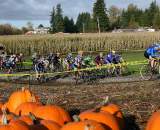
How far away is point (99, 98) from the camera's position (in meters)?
11.2

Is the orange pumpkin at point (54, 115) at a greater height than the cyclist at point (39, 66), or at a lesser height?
greater

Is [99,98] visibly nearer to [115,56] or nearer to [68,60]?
[115,56]

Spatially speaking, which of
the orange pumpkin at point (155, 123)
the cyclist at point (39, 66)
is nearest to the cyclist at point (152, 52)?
the cyclist at point (39, 66)

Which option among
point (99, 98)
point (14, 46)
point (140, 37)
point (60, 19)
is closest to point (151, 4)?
point (60, 19)

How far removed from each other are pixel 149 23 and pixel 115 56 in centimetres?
11718

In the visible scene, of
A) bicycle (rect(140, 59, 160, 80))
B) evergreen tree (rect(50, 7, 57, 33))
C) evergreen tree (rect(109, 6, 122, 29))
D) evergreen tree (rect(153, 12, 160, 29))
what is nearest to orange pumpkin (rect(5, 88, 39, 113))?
bicycle (rect(140, 59, 160, 80))

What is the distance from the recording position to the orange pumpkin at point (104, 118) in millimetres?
6172

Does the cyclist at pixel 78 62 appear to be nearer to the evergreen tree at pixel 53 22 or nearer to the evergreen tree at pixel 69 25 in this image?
the evergreen tree at pixel 53 22

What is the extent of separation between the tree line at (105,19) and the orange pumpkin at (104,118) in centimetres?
10066

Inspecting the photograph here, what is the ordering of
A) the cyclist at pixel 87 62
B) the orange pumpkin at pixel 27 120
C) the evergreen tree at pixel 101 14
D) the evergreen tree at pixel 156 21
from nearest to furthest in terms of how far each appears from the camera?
the orange pumpkin at pixel 27 120 < the cyclist at pixel 87 62 < the evergreen tree at pixel 101 14 < the evergreen tree at pixel 156 21

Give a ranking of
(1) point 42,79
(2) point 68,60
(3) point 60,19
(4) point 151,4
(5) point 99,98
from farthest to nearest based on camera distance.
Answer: (4) point 151,4, (3) point 60,19, (2) point 68,60, (1) point 42,79, (5) point 99,98

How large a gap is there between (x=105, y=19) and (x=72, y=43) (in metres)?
67.1

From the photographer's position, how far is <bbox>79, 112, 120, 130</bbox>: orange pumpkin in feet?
20.2

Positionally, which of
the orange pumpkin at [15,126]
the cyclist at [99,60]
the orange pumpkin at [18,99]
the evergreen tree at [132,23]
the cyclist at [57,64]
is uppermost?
the orange pumpkin at [15,126]
